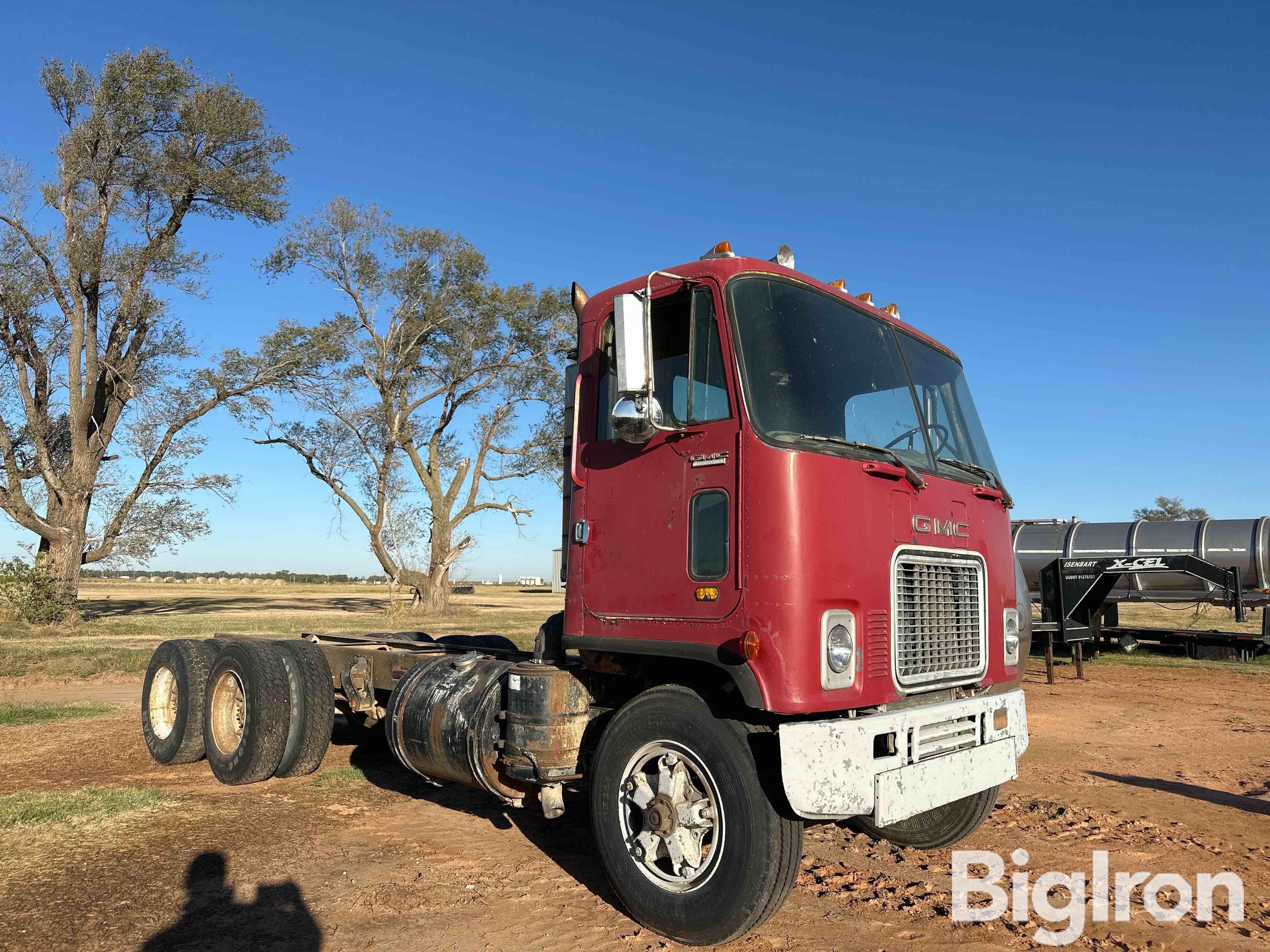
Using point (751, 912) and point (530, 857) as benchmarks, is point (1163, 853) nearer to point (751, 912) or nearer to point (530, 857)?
point (751, 912)

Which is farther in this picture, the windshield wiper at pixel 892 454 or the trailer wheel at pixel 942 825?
the trailer wheel at pixel 942 825

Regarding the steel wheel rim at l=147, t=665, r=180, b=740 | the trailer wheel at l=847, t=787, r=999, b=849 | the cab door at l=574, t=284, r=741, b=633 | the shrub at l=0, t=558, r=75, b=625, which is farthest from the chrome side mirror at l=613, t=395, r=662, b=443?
the shrub at l=0, t=558, r=75, b=625

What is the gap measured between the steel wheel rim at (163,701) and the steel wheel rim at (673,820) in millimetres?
5419

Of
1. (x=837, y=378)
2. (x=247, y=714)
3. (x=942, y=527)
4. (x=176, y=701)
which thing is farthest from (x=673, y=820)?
(x=176, y=701)

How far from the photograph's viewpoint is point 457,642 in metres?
8.23

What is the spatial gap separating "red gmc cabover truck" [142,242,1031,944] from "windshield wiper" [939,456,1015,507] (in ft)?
0.08

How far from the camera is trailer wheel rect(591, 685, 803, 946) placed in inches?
159

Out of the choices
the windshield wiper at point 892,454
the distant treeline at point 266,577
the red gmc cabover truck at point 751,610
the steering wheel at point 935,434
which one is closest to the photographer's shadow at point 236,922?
the red gmc cabover truck at point 751,610

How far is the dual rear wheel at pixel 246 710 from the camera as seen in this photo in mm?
6914

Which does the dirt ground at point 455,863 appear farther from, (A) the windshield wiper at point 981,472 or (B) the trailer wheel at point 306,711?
(A) the windshield wiper at point 981,472

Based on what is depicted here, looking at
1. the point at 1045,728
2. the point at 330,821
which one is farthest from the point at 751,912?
the point at 1045,728

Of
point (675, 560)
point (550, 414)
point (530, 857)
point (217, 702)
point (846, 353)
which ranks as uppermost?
Answer: point (550, 414)

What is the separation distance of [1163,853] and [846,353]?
3.73m

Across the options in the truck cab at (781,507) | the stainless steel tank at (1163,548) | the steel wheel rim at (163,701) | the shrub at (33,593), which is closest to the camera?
the truck cab at (781,507)
